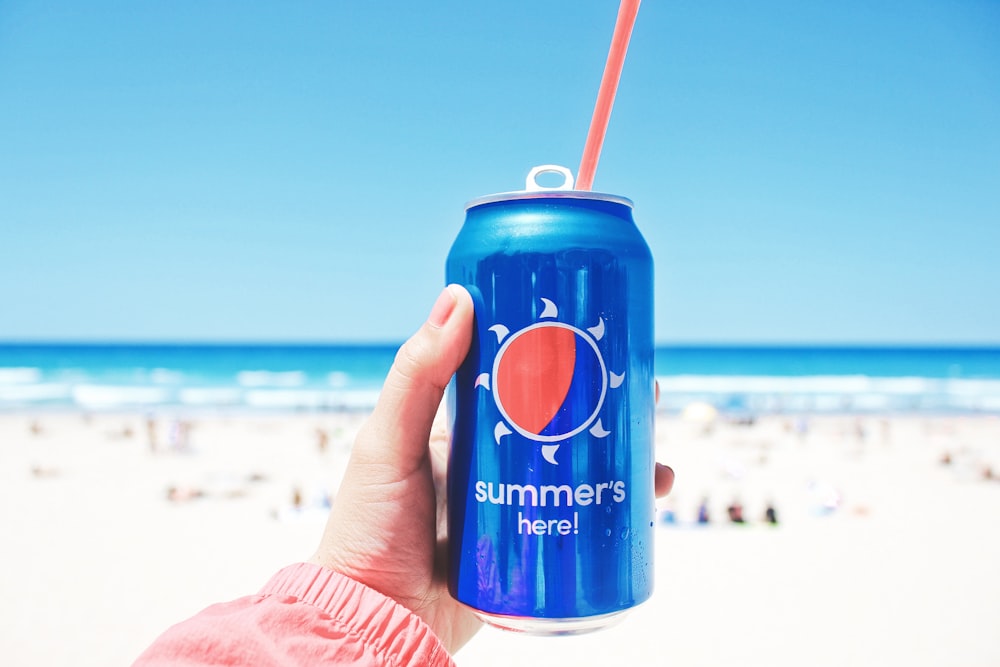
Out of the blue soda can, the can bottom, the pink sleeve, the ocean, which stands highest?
the blue soda can

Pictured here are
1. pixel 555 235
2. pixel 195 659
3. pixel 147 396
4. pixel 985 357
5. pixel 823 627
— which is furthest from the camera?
pixel 985 357

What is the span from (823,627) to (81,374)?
3323 centimetres

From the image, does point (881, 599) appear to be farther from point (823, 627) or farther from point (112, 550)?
point (112, 550)

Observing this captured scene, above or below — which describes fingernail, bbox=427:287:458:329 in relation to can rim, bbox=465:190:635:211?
below

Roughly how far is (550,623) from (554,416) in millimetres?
387

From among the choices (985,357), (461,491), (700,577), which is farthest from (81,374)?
(985,357)

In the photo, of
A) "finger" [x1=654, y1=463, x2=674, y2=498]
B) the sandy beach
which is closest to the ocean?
the sandy beach

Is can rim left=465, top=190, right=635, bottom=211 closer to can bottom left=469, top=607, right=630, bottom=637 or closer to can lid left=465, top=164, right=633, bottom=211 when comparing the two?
can lid left=465, top=164, right=633, bottom=211

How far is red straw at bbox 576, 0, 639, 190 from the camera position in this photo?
4.49 ft

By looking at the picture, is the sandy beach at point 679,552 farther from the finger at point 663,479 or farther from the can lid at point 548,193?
the can lid at point 548,193

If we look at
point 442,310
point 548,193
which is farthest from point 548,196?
point 442,310

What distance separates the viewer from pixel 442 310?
1478 millimetres

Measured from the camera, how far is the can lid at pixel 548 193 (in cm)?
145

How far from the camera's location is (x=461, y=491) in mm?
1518
